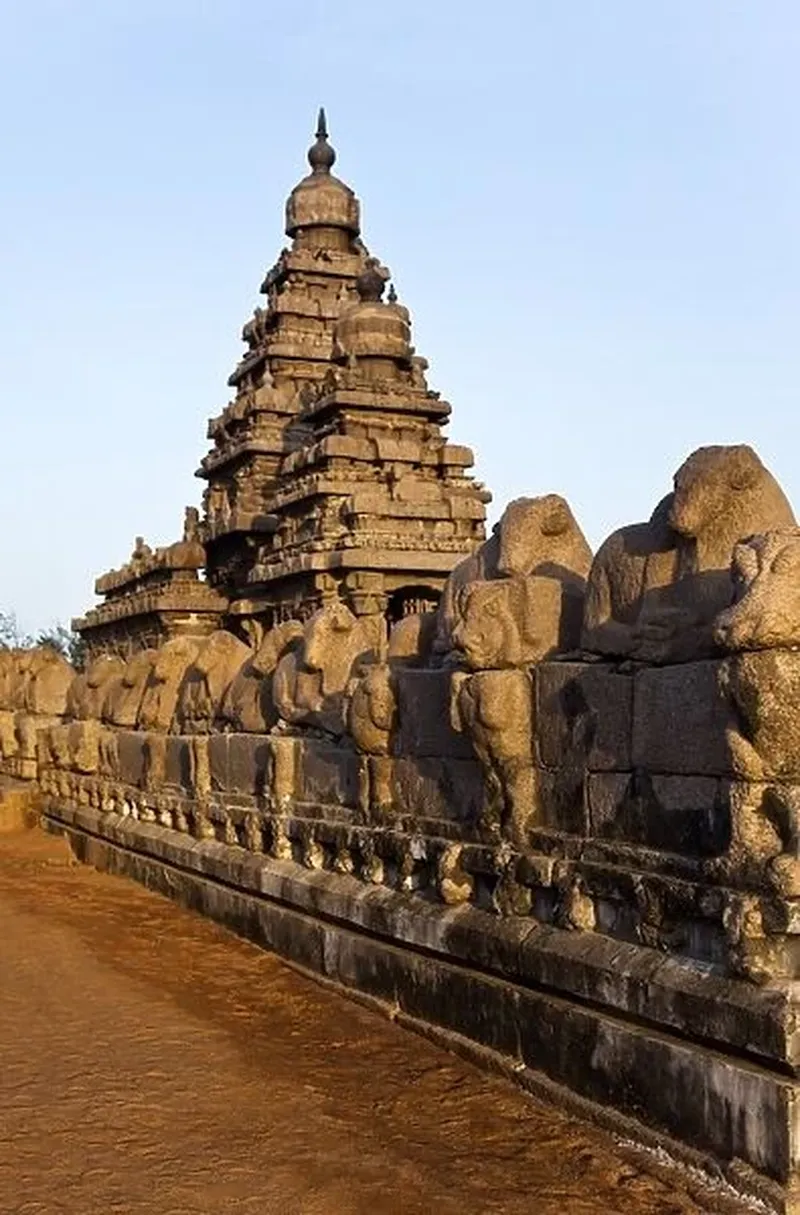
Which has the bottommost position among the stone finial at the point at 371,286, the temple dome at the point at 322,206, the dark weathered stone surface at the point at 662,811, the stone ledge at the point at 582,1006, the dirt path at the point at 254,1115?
the dirt path at the point at 254,1115

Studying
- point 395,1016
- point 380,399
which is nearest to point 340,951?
point 395,1016

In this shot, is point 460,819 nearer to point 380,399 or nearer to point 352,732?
point 352,732

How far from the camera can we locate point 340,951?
7.23 m

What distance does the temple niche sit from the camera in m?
24.0

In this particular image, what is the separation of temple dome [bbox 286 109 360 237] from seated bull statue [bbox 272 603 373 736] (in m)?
26.9

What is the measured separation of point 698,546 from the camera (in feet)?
16.7

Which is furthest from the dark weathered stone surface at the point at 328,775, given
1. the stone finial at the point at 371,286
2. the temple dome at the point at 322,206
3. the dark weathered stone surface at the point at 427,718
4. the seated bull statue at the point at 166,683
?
the temple dome at the point at 322,206

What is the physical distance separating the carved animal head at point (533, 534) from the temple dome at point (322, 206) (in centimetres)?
2920

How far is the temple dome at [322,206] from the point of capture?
3397 centimetres

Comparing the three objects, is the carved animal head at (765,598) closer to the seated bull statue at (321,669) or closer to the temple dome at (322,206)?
the seated bull statue at (321,669)

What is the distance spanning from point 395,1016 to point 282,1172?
6.43 ft

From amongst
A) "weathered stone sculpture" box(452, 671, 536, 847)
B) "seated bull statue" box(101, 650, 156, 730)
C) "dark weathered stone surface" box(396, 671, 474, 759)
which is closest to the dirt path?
"weathered stone sculpture" box(452, 671, 536, 847)

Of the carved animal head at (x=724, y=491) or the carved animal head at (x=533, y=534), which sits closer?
the carved animal head at (x=724, y=491)

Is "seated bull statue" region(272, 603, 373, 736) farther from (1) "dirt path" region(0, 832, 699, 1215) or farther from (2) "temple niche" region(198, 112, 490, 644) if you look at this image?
(2) "temple niche" region(198, 112, 490, 644)
